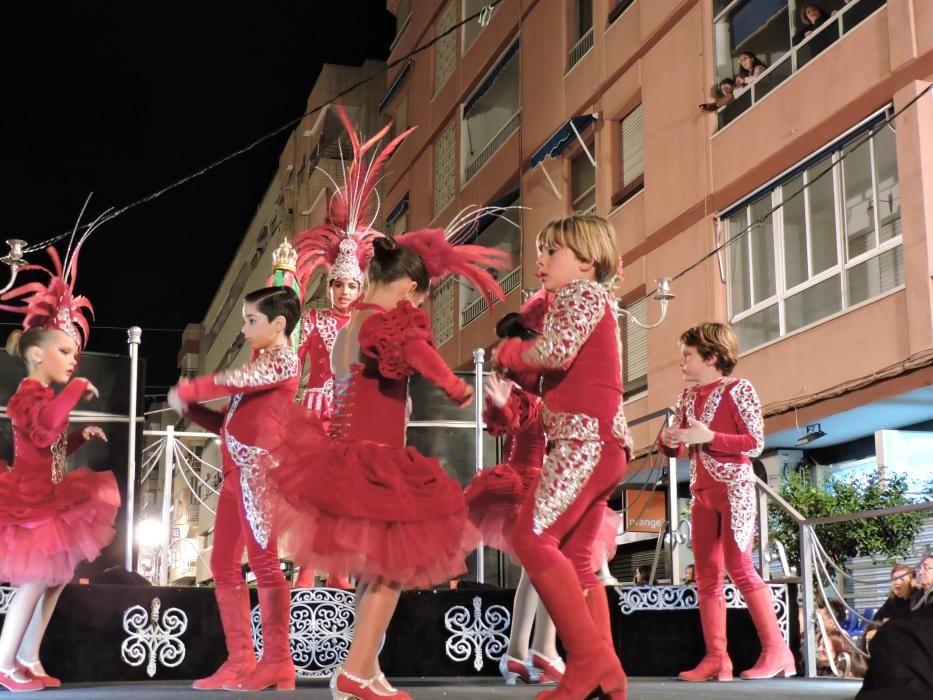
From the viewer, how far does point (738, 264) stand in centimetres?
1277

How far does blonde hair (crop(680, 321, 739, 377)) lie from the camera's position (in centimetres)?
533

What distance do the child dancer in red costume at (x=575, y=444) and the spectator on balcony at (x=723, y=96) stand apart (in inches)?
381

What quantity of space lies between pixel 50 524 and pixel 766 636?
129 inches

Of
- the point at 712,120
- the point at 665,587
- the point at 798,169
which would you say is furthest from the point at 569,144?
the point at 665,587

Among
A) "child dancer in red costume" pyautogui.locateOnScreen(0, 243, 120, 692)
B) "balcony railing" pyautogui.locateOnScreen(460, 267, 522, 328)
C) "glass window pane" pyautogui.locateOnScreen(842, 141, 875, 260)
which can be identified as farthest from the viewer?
"balcony railing" pyautogui.locateOnScreen(460, 267, 522, 328)

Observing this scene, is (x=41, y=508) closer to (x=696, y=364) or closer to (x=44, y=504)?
(x=44, y=504)

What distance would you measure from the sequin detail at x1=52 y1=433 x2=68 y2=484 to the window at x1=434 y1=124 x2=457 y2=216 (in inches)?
648

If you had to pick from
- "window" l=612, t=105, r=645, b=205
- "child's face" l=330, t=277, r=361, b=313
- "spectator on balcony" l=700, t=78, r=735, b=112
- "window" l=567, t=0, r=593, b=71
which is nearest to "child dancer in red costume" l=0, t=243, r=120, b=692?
"child's face" l=330, t=277, r=361, b=313

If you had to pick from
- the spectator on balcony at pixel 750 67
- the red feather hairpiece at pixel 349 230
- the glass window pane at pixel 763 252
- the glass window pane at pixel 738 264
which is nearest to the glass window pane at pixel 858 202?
the glass window pane at pixel 763 252

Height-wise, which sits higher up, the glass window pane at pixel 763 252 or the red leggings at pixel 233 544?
the glass window pane at pixel 763 252

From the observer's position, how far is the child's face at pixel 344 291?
565 centimetres

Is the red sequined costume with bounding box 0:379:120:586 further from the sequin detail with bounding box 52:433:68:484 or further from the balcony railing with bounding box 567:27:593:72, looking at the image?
the balcony railing with bounding box 567:27:593:72

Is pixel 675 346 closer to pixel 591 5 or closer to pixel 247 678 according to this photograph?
pixel 591 5

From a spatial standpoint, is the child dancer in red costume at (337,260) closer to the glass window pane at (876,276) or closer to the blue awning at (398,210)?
the glass window pane at (876,276)
